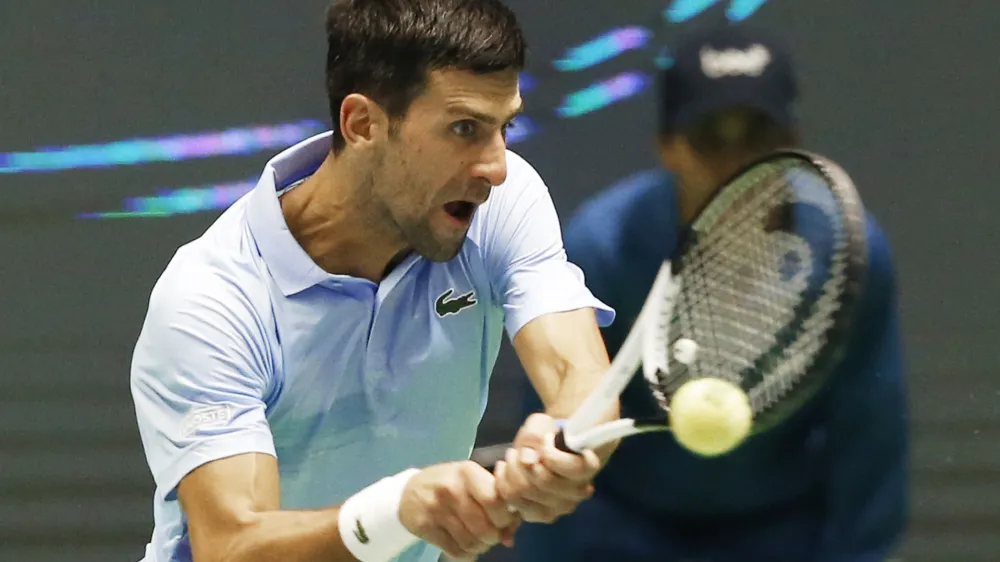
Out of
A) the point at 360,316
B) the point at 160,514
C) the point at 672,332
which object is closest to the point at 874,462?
the point at 672,332

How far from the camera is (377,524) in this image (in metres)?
1.47

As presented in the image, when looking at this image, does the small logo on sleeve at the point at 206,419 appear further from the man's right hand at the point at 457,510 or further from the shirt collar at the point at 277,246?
the man's right hand at the point at 457,510

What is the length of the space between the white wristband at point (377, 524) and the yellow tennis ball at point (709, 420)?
0.28 m

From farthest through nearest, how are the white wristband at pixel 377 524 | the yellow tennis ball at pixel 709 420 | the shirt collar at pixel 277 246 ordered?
the shirt collar at pixel 277 246
the white wristband at pixel 377 524
the yellow tennis ball at pixel 709 420

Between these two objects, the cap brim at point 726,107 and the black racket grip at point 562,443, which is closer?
the black racket grip at point 562,443

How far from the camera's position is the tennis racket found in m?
1.38

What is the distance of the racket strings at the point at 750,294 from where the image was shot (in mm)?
1557

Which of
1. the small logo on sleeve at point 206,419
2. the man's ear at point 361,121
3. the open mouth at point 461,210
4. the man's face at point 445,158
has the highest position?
the man's ear at point 361,121

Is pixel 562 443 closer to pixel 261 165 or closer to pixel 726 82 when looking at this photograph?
pixel 726 82

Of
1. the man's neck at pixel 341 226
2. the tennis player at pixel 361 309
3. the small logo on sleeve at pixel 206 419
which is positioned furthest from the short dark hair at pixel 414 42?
the small logo on sleeve at pixel 206 419

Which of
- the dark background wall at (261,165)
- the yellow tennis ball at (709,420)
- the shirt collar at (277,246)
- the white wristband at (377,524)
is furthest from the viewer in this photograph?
the dark background wall at (261,165)

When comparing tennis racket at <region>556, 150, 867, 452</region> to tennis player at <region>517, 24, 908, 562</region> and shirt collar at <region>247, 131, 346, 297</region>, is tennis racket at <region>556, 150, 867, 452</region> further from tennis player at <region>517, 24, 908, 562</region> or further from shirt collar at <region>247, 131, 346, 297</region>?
shirt collar at <region>247, 131, 346, 297</region>

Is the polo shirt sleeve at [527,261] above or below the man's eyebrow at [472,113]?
below

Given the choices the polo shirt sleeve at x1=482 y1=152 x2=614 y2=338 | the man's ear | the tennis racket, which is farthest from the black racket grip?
the man's ear
